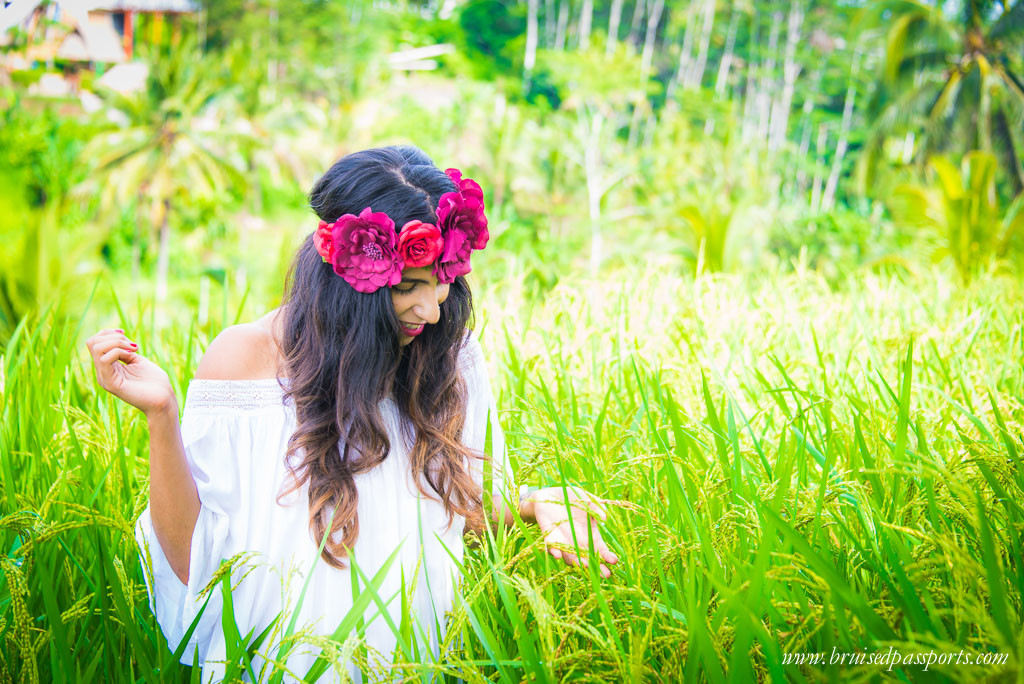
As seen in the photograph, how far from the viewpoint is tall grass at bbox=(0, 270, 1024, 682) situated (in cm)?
93

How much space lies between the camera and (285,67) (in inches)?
1172

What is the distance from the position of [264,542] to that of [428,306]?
0.45 meters

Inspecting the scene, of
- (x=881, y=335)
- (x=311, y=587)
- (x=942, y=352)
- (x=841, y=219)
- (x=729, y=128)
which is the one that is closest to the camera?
(x=311, y=587)

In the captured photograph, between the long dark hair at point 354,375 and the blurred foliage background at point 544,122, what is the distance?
7.70m

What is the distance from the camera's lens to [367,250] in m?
1.18

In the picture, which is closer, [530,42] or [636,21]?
[530,42]

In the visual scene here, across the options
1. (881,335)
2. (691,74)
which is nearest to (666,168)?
(691,74)

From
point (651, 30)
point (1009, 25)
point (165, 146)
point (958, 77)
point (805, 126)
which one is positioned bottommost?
point (165, 146)

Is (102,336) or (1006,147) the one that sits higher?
(102,336)

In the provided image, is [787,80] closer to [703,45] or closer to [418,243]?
[703,45]

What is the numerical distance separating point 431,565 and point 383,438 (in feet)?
0.73

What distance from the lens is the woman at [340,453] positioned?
3.87ft

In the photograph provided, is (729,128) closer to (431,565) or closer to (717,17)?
(717,17)

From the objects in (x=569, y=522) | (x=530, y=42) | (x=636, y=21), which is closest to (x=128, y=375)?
(x=569, y=522)
